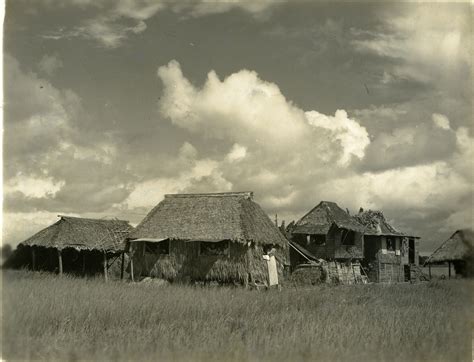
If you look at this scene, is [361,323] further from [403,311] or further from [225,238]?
[225,238]

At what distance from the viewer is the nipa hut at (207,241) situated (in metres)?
19.8

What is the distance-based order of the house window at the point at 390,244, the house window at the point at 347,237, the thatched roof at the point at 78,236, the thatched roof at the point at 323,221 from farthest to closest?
1. the house window at the point at 390,244
2. the house window at the point at 347,237
3. the thatched roof at the point at 323,221
4. the thatched roof at the point at 78,236

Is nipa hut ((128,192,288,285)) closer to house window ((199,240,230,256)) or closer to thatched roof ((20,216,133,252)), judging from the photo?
house window ((199,240,230,256))

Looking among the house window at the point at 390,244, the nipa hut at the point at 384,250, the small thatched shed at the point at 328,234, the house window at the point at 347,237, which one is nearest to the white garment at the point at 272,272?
the small thatched shed at the point at 328,234

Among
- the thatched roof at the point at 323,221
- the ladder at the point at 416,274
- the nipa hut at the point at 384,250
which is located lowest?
the ladder at the point at 416,274

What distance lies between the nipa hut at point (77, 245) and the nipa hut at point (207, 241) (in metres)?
1.68

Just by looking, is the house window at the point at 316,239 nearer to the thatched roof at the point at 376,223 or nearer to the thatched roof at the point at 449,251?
the thatched roof at the point at 376,223

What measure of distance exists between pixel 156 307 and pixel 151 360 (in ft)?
13.2

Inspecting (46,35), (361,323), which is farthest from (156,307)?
(46,35)

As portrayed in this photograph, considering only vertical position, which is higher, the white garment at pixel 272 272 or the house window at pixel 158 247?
the house window at pixel 158 247

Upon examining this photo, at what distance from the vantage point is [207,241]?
1992cm

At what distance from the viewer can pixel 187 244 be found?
20.6 metres

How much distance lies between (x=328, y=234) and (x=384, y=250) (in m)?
5.69

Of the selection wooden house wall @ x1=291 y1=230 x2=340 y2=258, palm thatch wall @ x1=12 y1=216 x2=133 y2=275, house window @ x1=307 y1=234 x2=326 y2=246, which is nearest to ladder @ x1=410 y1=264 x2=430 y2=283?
wooden house wall @ x1=291 y1=230 x2=340 y2=258
